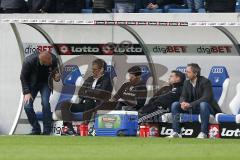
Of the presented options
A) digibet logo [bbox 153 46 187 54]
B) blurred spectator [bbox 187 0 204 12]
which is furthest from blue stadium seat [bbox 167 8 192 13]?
digibet logo [bbox 153 46 187 54]

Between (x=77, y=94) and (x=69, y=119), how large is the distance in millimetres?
625

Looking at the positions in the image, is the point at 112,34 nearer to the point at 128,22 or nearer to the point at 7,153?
the point at 128,22

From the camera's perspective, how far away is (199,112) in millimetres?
19219

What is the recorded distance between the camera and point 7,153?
1348cm

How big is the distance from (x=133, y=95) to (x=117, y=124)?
111cm

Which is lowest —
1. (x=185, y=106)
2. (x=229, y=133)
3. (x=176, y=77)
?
(x=229, y=133)

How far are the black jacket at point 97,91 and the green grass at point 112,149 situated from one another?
259 centimetres

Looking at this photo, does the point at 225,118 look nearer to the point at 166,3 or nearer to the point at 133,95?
the point at 133,95

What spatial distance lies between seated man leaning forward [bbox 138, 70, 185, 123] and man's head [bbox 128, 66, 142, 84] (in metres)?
0.55

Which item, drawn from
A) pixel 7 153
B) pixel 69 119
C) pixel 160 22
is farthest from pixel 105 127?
pixel 7 153

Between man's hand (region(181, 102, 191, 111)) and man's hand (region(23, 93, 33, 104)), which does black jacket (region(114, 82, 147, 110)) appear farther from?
man's hand (region(23, 93, 33, 104))

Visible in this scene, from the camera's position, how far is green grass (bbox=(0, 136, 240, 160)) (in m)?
13.0

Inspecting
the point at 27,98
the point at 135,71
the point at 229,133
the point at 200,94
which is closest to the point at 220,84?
the point at 200,94

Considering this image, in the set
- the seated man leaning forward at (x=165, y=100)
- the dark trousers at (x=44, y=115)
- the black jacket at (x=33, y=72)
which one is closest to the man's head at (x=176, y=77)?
the seated man leaning forward at (x=165, y=100)
